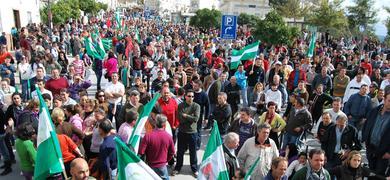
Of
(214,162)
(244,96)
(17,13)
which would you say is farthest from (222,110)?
(17,13)

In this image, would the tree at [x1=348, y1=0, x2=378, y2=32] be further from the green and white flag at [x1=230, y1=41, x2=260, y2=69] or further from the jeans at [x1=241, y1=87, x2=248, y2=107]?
the jeans at [x1=241, y1=87, x2=248, y2=107]

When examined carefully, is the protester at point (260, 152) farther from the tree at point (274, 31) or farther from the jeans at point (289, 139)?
the tree at point (274, 31)

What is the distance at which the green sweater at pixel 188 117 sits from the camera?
6.71 m

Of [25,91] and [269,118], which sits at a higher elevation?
[269,118]

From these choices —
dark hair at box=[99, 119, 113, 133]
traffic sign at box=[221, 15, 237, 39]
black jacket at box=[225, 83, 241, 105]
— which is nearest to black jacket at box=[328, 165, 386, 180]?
dark hair at box=[99, 119, 113, 133]

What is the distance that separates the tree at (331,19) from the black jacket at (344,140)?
24213 mm

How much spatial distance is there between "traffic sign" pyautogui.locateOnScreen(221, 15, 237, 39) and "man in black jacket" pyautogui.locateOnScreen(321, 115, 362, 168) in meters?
5.15

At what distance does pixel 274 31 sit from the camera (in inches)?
845

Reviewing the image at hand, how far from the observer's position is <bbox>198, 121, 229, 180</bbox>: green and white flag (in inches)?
156

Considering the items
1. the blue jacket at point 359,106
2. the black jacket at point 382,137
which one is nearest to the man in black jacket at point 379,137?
the black jacket at point 382,137

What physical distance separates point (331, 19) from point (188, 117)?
25.3 m

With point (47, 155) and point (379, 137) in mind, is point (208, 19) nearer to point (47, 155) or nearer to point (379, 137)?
point (379, 137)

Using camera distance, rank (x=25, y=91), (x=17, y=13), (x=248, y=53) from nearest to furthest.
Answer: (x=25, y=91) → (x=248, y=53) → (x=17, y=13)

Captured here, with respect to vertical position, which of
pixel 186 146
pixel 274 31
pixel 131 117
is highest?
pixel 274 31
